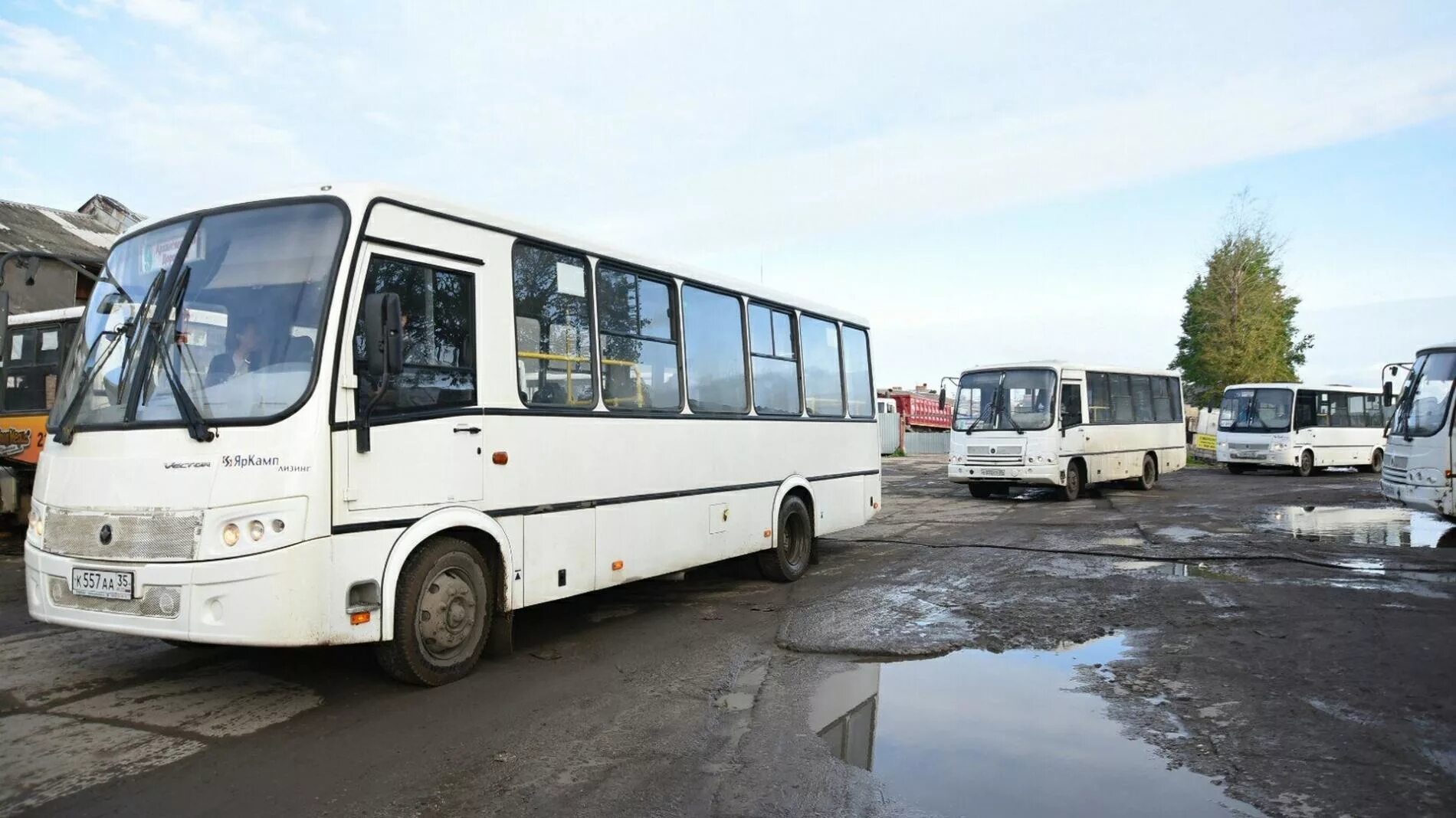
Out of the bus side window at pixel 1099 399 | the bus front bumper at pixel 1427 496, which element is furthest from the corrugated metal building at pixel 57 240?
the bus front bumper at pixel 1427 496

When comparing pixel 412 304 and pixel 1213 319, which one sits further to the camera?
pixel 1213 319

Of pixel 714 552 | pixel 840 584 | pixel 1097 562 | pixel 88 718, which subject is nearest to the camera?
pixel 88 718

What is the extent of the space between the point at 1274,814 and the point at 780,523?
6.27 metres

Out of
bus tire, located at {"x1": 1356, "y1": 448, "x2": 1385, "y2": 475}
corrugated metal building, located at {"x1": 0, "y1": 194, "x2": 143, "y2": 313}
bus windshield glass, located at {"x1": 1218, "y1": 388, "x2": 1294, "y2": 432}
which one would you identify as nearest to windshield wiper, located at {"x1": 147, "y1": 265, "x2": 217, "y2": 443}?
corrugated metal building, located at {"x1": 0, "y1": 194, "x2": 143, "y2": 313}

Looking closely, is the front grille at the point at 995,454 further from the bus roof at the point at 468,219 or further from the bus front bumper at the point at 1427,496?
the bus roof at the point at 468,219

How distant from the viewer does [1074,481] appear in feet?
68.1

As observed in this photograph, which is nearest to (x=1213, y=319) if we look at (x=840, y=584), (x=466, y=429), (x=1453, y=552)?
(x=1453, y=552)

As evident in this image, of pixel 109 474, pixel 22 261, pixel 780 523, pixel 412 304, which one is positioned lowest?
pixel 780 523

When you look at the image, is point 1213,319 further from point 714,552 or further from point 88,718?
point 88,718

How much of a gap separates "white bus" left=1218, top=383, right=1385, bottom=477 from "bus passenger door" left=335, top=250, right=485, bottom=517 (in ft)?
93.2

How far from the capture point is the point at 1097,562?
11.2 meters

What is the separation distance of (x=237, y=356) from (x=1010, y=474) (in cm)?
1695

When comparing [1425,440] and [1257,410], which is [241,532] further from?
[1257,410]

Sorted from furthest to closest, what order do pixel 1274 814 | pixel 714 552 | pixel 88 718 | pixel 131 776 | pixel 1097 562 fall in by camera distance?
pixel 1097 562
pixel 714 552
pixel 88 718
pixel 131 776
pixel 1274 814
